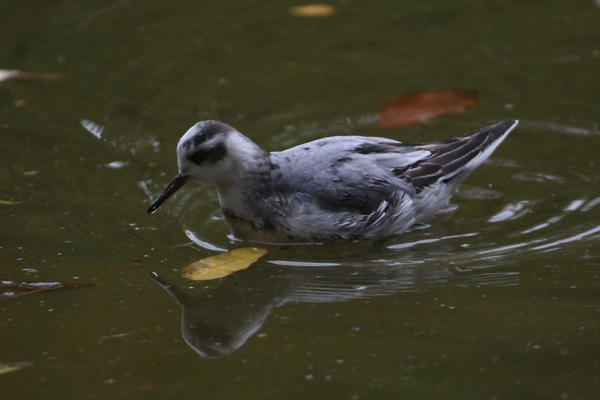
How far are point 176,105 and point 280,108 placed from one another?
103 centimetres

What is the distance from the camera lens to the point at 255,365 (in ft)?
14.5

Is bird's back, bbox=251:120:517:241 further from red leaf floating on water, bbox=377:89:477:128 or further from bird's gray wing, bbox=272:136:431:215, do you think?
red leaf floating on water, bbox=377:89:477:128

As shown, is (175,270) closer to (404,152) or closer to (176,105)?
(404,152)

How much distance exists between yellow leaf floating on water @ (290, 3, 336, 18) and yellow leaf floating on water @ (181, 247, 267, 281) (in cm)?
481

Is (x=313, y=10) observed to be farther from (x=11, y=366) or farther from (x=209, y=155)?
(x=11, y=366)

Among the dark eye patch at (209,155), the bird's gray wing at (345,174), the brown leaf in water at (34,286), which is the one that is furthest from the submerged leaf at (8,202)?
the bird's gray wing at (345,174)

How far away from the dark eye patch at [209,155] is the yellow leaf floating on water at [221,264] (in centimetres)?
68

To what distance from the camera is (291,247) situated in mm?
6348

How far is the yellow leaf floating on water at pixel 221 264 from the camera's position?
573 centimetres

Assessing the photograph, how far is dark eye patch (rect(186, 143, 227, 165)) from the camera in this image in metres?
6.18

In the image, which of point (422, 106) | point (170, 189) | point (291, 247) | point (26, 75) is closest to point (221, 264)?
point (291, 247)

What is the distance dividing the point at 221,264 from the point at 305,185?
2.94 ft

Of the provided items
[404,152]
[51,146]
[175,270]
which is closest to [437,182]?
[404,152]

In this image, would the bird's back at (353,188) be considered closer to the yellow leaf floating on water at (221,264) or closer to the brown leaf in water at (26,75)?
the yellow leaf floating on water at (221,264)
